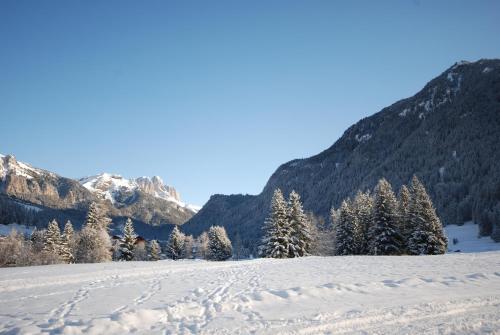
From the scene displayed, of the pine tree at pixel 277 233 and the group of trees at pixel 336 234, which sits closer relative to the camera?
the group of trees at pixel 336 234

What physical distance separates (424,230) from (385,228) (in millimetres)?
4185

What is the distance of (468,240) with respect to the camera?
81000 mm

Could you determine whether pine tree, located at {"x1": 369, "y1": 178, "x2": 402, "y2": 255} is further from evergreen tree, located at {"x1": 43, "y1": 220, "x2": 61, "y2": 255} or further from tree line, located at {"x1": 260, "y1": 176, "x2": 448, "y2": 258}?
evergreen tree, located at {"x1": 43, "y1": 220, "x2": 61, "y2": 255}

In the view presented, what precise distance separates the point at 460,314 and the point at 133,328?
8717 mm

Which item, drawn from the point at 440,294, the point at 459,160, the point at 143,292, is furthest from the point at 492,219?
the point at 143,292

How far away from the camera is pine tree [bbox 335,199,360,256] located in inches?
1813

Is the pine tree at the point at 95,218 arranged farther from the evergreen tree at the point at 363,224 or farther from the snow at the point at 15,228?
the snow at the point at 15,228

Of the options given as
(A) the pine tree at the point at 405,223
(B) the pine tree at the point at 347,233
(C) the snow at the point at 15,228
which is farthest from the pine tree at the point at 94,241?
(C) the snow at the point at 15,228

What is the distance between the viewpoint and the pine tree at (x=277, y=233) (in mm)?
43688

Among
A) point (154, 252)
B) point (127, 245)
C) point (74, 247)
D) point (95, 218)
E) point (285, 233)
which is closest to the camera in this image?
point (285, 233)

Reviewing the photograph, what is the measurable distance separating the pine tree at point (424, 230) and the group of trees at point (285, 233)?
12.8 meters

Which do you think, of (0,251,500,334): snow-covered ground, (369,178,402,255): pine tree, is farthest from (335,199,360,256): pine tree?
(0,251,500,334): snow-covered ground

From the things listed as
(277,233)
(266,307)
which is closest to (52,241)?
(277,233)

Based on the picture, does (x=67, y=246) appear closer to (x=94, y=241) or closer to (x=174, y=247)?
(x=94, y=241)
